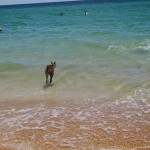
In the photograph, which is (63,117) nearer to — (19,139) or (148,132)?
(19,139)

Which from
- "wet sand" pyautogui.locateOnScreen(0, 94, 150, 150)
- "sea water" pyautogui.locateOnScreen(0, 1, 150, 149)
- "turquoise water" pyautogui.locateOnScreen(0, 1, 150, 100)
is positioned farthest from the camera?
"turquoise water" pyautogui.locateOnScreen(0, 1, 150, 100)

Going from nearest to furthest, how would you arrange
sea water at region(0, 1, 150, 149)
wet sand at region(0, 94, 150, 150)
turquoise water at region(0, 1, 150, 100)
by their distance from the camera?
1. wet sand at region(0, 94, 150, 150)
2. sea water at region(0, 1, 150, 149)
3. turquoise water at region(0, 1, 150, 100)

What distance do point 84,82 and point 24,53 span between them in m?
7.94

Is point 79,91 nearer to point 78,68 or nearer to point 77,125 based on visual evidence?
point 77,125

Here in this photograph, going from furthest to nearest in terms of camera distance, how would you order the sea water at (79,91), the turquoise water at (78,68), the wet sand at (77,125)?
the turquoise water at (78,68)
the sea water at (79,91)
the wet sand at (77,125)

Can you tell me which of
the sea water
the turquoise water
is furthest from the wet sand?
the turquoise water

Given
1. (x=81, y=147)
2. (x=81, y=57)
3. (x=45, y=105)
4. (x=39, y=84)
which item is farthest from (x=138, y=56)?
(x=81, y=147)

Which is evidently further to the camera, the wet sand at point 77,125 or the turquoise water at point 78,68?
the turquoise water at point 78,68

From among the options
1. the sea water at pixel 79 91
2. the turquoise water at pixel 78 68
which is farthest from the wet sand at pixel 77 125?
the turquoise water at pixel 78 68

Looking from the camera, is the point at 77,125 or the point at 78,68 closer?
the point at 77,125

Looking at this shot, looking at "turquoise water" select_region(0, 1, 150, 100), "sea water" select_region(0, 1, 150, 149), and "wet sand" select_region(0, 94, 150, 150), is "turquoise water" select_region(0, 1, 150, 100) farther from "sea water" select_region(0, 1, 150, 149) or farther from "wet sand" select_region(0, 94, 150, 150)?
"wet sand" select_region(0, 94, 150, 150)

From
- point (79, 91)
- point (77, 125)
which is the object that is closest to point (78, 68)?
point (79, 91)

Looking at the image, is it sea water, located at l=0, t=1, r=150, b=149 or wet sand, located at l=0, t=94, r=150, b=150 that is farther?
sea water, located at l=0, t=1, r=150, b=149

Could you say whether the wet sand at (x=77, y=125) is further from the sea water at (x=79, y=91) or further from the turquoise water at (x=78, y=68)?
the turquoise water at (x=78, y=68)
